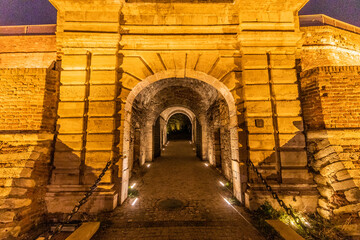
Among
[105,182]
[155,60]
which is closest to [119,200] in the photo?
[105,182]

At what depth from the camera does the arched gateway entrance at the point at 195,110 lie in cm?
481

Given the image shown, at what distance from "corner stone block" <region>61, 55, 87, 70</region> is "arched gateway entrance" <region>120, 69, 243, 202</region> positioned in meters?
1.62

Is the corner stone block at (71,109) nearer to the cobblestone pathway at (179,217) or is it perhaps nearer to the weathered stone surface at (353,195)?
the cobblestone pathway at (179,217)

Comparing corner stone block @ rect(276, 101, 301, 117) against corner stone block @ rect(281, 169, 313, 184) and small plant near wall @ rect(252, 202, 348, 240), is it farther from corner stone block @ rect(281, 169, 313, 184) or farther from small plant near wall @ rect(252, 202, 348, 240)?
small plant near wall @ rect(252, 202, 348, 240)

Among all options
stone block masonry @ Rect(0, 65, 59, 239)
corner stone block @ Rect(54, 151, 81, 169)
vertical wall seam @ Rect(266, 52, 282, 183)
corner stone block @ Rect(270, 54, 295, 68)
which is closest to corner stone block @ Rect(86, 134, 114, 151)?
corner stone block @ Rect(54, 151, 81, 169)

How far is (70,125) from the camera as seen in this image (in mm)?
4281

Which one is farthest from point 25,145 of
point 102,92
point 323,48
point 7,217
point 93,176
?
point 323,48

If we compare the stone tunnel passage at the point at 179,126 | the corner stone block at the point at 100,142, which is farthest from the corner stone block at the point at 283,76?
the stone tunnel passage at the point at 179,126

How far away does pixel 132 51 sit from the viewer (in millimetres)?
4754

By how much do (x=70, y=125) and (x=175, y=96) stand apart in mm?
7665

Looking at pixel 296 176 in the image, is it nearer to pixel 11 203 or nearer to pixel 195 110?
pixel 11 203

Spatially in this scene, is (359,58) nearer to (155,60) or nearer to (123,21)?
(155,60)

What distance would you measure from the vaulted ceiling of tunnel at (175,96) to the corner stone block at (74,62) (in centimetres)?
343

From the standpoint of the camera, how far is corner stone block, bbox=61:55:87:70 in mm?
4504
